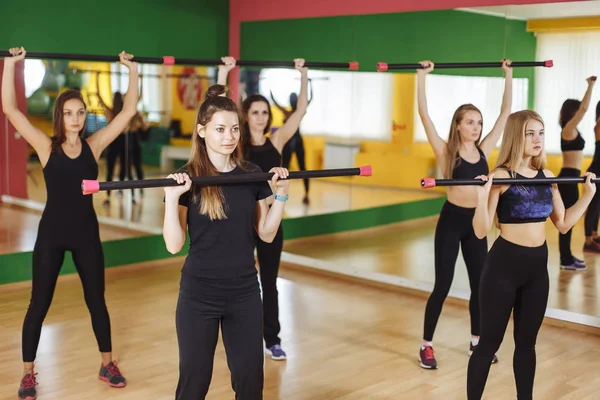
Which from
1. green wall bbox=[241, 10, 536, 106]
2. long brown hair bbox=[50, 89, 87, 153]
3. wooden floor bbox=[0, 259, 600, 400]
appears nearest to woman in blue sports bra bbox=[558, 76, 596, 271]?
green wall bbox=[241, 10, 536, 106]

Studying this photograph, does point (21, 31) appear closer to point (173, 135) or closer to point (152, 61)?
point (173, 135)

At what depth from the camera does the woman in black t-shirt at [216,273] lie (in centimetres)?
274

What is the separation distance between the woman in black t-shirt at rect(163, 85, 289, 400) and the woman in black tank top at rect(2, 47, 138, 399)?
1.20 meters

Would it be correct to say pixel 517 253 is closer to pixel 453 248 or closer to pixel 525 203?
pixel 525 203

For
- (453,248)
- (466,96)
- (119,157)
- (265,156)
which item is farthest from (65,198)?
(466,96)

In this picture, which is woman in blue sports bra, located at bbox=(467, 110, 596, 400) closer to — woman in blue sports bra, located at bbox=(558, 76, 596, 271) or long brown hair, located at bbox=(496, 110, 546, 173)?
long brown hair, located at bbox=(496, 110, 546, 173)

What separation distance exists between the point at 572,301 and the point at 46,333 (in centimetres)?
344

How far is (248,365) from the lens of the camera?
276 cm

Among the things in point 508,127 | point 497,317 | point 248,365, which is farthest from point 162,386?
point 508,127

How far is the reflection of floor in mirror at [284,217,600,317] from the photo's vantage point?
5.32 m

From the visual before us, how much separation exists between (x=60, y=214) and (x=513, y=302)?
212 cm

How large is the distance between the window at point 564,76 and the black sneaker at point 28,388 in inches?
137

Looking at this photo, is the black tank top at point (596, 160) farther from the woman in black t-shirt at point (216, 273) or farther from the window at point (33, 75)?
the window at point (33, 75)

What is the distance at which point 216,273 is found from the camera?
9.01 ft
